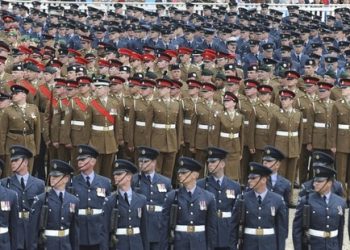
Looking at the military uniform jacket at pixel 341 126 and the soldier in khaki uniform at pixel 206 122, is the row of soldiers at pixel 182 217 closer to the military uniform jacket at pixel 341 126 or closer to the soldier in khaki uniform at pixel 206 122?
the soldier in khaki uniform at pixel 206 122

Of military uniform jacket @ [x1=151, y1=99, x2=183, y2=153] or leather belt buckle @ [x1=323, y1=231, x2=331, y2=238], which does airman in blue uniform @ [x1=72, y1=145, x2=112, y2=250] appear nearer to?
leather belt buckle @ [x1=323, y1=231, x2=331, y2=238]

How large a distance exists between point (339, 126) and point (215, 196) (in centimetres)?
494

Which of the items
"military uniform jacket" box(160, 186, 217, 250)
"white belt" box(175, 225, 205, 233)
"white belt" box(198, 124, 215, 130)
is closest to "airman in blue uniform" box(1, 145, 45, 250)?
"military uniform jacket" box(160, 186, 217, 250)

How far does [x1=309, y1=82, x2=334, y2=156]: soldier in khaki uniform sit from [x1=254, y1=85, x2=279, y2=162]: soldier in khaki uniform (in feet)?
2.64

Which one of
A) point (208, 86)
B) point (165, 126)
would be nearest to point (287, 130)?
point (208, 86)

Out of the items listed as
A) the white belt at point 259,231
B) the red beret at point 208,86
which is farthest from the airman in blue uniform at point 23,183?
the red beret at point 208,86

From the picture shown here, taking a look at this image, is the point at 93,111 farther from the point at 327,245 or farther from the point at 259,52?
the point at 259,52

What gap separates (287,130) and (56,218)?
594 cm

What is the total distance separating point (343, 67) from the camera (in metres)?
21.8

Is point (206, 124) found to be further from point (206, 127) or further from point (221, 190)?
point (221, 190)

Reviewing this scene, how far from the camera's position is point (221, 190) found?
13117 mm

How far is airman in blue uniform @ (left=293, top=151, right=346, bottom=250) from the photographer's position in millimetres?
12289

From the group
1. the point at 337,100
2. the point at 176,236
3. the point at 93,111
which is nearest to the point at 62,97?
the point at 93,111

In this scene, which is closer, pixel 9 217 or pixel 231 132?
pixel 9 217
